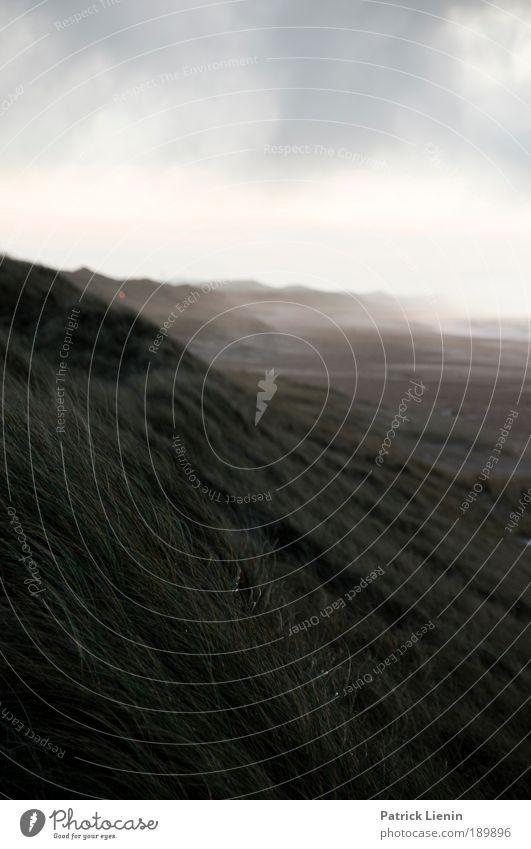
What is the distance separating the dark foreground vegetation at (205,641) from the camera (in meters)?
2.53

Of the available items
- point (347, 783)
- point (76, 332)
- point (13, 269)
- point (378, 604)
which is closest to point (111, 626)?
point (347, 783)

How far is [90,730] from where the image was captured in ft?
8.09

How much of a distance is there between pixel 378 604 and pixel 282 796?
173 cm
